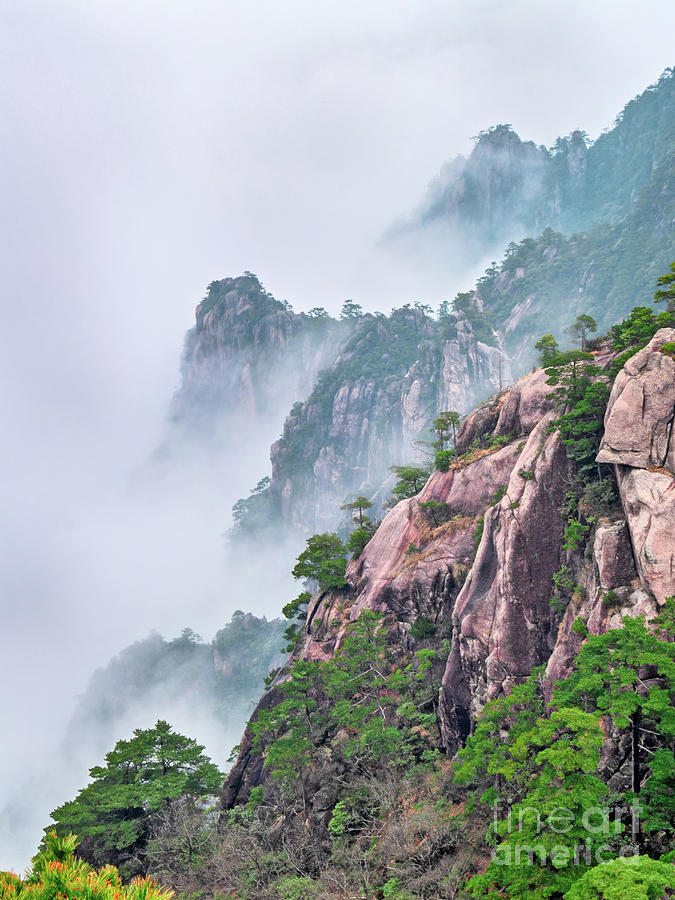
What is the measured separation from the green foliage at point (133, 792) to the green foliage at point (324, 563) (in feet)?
42.9

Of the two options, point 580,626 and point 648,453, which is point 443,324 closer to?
point 648,453

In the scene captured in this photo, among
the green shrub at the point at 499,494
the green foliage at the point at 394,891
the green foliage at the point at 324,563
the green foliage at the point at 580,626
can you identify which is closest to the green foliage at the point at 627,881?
the green foliage at the point at 394,891

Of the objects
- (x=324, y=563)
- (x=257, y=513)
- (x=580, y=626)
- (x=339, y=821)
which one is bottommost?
(x=339, y=821)

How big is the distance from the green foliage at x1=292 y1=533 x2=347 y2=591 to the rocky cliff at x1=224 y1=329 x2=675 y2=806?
4.31 ft

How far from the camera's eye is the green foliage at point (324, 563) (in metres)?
37.7

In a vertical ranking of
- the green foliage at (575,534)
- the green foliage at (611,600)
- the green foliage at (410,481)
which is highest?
the green foliage at (410,481)

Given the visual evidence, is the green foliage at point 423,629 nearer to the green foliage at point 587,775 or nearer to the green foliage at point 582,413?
the green foliage at point 582,413

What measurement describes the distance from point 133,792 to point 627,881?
87.0 feet

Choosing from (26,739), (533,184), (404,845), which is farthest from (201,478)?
(404,845)

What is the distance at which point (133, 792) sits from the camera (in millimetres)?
26906

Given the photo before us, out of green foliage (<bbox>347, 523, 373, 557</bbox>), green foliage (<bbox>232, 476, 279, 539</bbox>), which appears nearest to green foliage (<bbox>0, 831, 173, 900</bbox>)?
green foliage (<bbox>347, 523, 373, 557</bbox>)

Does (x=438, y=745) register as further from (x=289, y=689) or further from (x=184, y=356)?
(x=184, y=356)

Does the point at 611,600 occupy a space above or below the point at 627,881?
above
